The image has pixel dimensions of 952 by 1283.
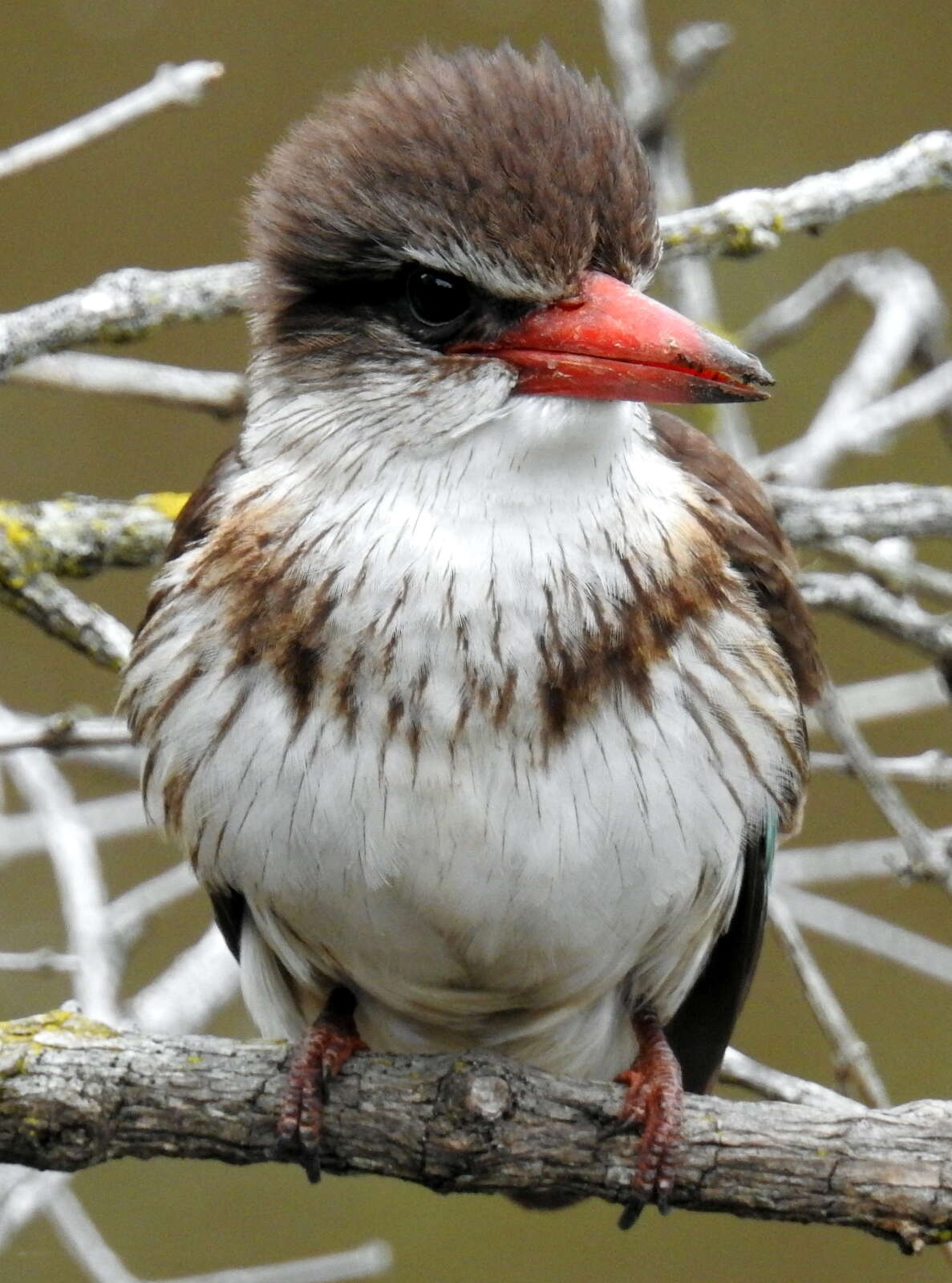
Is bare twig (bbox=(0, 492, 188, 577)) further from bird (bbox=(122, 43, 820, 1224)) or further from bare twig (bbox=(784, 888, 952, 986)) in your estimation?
bare twig (bbox=(784, 888, 952, 986))

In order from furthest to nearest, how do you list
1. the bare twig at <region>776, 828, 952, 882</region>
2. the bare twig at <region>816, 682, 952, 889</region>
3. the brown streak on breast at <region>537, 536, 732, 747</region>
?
the bare twig at <region>776, 828, 952, 882</region>, the bare twig at <region>816, 682, 952, 889</region>, the brown streak on breast at <region>537, 536, 732, 747</region>

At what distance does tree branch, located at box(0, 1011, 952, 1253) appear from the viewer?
3.14 meters

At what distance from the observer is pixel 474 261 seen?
3.23 m

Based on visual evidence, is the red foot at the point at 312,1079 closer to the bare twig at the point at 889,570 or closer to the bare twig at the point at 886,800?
the bare twig at the point at 886,800

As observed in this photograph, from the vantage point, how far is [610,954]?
12.0 ft

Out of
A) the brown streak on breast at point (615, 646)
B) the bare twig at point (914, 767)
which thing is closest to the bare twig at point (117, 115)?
the brown streak on breast at point (615, 646)

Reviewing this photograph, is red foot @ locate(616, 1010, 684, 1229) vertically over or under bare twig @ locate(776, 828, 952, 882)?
over

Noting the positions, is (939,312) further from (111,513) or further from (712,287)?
(111,513)

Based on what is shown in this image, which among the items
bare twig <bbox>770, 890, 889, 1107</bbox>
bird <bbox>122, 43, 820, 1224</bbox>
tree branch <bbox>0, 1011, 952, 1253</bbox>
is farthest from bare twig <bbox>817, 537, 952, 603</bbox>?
tree branch <bbox>0, 1011, 952, 1253</bbox>

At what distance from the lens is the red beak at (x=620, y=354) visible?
3090 millimetres

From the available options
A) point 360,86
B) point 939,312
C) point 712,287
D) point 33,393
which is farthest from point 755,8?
point 360,86

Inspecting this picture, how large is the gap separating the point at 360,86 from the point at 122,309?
598 millimetres

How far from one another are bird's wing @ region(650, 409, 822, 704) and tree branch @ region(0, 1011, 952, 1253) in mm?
867

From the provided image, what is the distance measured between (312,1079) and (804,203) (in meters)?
1.86
